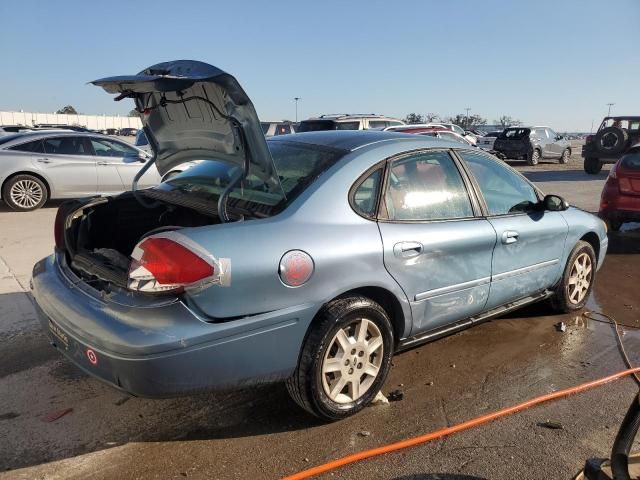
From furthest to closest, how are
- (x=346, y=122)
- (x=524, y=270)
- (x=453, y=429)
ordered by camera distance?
1. (x=346, y=122)
2. (x=524, y=270)
3. (x=453, y=429)

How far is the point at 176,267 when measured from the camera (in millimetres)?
2424

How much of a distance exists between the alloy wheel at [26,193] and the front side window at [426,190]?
8.25 meters

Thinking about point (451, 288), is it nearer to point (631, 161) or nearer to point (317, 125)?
point (631, 161)

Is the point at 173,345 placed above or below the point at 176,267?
below

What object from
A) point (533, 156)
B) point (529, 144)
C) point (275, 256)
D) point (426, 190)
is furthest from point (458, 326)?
point (533, 156)

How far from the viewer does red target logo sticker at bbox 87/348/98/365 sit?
99.5 inches

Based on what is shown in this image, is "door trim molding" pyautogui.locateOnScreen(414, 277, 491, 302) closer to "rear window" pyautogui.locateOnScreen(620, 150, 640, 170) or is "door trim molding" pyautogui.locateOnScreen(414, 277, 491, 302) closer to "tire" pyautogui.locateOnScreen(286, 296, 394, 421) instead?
"tire" pyautogui.locateOnScreen(286, 296, 394, 421)

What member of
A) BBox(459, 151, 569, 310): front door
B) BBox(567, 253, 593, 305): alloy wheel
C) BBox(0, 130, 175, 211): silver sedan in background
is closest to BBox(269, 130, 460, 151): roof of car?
BBox(459, 151, 569, 310): front door

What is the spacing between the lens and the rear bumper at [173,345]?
2373 mm

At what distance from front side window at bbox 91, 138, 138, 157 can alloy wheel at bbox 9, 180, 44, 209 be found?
1.24 m

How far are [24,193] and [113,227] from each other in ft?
22.7

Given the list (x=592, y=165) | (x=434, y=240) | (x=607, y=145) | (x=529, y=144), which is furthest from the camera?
(x=529, y=144)

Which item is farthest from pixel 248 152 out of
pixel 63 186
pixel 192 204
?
pixel 63 186

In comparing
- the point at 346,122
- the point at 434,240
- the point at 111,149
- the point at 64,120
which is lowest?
the point at 434,240
